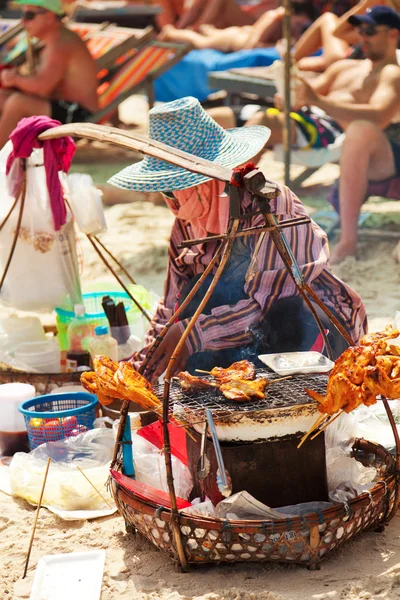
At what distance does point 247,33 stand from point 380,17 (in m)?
4.23

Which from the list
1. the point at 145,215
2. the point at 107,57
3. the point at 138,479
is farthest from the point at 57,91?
the point at 138,479

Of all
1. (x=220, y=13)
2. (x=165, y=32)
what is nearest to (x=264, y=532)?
(x=165, y=32)

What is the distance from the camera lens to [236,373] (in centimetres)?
282

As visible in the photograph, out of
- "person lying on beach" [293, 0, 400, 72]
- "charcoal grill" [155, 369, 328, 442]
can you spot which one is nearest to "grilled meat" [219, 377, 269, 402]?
"charcoal grill" [155, 369, 328, 442]

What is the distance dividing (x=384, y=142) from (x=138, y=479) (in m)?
3.84

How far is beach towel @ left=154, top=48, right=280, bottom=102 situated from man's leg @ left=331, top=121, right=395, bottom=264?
3.47 metres

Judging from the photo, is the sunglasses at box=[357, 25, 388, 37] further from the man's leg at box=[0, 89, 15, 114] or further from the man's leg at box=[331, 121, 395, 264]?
the man's leg at box=[0, 89, 15, 114]

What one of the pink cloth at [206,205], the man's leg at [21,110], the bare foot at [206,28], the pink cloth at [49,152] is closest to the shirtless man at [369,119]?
the pink cloth at [49,152]

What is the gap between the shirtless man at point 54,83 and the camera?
7844 millimetres

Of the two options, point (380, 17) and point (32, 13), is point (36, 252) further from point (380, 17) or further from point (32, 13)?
point (32, 13)

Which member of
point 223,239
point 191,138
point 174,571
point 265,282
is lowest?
A: point 174,571

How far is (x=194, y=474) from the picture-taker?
288 centimetres

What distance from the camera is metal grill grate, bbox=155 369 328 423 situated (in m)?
2.64

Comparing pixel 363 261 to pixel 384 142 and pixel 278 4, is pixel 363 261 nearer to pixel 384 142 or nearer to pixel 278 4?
pixel 384 142
